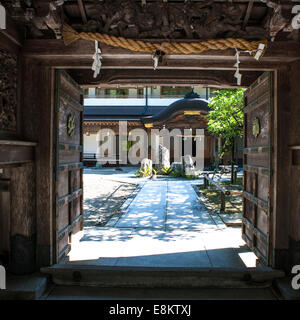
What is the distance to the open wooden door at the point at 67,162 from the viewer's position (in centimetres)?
315

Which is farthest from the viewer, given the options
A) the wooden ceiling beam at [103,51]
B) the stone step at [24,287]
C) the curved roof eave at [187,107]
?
the curved roof eave at [187,107]

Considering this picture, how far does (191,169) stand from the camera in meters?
13.4

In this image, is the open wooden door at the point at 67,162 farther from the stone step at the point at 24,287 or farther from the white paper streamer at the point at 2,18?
the white paper streamer at the point at 2,18

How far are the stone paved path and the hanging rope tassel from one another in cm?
272

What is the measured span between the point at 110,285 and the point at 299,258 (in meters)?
2.28

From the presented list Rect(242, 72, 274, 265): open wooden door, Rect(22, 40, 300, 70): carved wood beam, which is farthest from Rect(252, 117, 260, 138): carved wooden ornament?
Rect(22, 40, 300, 70): carved wood beam

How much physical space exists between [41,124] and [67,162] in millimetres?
722

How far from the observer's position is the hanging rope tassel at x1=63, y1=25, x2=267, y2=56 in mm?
2697

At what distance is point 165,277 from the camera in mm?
2967

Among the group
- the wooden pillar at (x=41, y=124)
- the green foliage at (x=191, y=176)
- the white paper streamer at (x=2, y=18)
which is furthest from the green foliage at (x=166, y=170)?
the white paper streamer at (x=2, y=18)

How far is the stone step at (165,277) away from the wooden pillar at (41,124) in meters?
0.48

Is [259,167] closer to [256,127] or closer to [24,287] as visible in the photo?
[256,127]

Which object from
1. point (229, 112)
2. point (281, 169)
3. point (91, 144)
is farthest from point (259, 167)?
point (91, 144)
